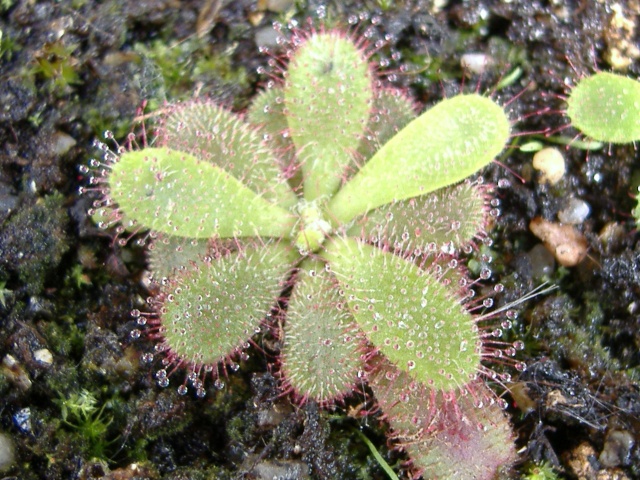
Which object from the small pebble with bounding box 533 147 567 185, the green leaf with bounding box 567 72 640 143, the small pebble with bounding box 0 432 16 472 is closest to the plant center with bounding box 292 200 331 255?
the small pebble with bounding box 533 147 567 185

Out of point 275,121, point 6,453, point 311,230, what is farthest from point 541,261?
point 6,453

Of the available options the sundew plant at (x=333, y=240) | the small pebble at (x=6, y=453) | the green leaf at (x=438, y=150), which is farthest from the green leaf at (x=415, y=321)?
the small pebble at (x=6, y=453)

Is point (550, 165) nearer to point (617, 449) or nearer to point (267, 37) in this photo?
point (617, 449)

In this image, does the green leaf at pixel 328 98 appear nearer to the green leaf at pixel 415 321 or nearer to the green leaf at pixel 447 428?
the green leaf at pixel 415 321

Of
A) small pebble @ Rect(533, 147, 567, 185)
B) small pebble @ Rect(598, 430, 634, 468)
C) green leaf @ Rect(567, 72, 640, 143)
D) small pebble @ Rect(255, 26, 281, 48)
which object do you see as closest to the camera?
small pebble @ Rect(598, 430, 634, 468)

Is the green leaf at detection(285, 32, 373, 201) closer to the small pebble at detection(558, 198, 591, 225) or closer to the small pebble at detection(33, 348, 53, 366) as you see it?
the small pebble at detection(558, 198, 591, 225)

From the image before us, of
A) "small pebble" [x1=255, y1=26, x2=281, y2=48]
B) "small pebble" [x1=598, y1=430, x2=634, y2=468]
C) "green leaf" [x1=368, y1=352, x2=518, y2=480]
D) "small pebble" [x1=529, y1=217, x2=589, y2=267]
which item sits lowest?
"small pebble" [x1=598, y1=430, x2=634, y2=468]

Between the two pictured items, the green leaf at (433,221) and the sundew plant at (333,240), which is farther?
the green leaf at (433,221)
